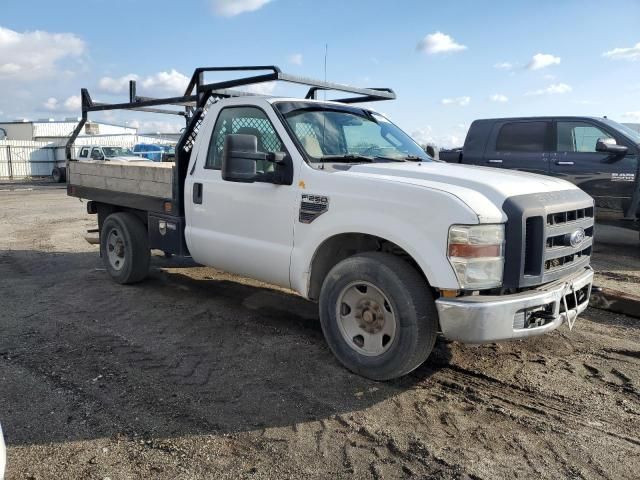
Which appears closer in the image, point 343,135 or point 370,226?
point 370,226

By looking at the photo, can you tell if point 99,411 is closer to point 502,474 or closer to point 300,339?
point 300,339

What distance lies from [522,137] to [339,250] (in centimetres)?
612

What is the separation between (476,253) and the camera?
10.6 ft

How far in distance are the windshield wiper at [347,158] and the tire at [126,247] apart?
295 centimetres

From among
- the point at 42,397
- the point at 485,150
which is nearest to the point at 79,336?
the point at 42,397

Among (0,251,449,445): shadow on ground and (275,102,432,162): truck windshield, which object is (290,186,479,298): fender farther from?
(0,251,449,445): shadow on ground

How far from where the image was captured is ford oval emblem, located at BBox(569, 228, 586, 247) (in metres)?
3.70

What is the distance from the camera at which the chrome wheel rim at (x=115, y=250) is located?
21.2 feet

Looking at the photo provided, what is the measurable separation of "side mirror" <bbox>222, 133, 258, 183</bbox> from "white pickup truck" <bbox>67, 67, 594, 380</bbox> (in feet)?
0.04

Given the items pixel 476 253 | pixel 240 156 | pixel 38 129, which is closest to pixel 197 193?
pixel 240 156

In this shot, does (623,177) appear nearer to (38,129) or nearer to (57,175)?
(57,175)

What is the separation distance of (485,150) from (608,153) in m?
1.94

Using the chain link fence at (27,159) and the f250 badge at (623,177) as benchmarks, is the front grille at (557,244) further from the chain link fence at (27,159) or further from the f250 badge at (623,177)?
the chain link fence at (27,159)

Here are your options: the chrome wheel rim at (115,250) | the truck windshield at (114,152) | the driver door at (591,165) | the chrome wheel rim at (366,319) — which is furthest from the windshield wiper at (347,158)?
the truck windshield at (114,152)
